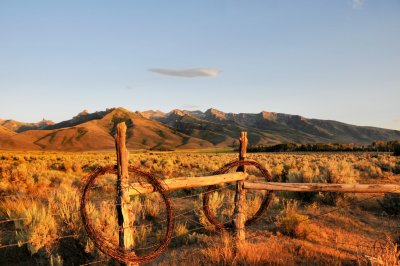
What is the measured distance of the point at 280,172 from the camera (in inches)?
766

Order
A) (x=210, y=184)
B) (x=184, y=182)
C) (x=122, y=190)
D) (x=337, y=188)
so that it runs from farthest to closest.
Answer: (x=337, y=188)
(x=210, y=184)
(x=184, y=182)
(x=122, y=190)

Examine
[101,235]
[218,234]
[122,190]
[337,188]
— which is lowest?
[218,234]

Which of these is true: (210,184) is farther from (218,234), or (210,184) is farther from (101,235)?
(218,234)

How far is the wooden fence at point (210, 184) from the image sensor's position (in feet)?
17.9

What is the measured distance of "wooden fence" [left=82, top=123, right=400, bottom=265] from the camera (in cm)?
547

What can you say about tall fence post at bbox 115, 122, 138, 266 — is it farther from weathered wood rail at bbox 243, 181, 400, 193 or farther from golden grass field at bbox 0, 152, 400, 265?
weathered wood rail at bbox 243, 181, 400, 193

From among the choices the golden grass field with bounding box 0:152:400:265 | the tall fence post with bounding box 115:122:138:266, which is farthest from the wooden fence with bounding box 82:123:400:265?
the golden grass field with bounding box 0:152:400:265

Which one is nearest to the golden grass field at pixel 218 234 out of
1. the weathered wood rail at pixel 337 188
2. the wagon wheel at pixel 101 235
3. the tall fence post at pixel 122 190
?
the wagon wheel at pixel 101 235

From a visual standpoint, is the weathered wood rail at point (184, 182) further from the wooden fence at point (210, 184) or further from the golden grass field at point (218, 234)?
the golden grass field at point (218, 234)

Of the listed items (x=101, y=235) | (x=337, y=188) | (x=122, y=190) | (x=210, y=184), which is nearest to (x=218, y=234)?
(x=210, y=184)

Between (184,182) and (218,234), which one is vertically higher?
(184,182)

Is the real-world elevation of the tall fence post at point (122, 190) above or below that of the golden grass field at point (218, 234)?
above

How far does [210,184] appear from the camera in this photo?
7.31 meters

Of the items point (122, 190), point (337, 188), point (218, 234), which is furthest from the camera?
point (218, 234)
